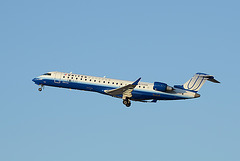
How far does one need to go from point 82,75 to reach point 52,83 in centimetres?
385

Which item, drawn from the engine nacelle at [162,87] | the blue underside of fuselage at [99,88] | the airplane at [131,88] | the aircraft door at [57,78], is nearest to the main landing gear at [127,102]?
the airplane at [131,88]

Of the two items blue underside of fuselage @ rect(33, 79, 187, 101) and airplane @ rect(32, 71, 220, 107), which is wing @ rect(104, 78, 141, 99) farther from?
blue underside of fuselage @ rect(33, 79, 187, 101)

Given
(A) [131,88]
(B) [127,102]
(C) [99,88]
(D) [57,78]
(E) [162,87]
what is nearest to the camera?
(A) [131,88]

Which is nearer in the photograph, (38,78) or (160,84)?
(160,84)

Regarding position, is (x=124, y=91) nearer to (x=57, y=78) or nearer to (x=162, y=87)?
(x=162, y=87)

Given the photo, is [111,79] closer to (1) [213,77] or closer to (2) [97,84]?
(2) [97,84]

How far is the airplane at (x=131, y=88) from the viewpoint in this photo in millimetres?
50906

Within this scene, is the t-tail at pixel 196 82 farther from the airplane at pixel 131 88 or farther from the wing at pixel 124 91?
the wing at pixel 124 91

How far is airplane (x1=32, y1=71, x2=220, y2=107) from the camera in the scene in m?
50.9

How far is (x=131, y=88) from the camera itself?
164 feet

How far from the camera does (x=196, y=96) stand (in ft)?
168

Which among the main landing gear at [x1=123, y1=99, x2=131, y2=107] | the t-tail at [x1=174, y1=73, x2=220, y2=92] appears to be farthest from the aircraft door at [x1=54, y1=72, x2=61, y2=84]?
the t-tail at [x1=174, y1=73, x2=220, y2=92]

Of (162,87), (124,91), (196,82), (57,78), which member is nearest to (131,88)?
(124,91)

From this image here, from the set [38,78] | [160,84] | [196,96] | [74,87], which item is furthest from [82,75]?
[196,96]
